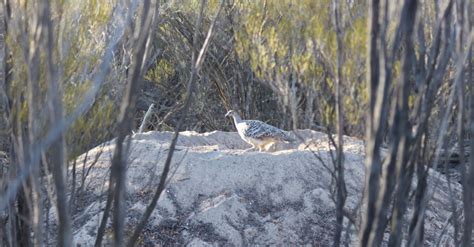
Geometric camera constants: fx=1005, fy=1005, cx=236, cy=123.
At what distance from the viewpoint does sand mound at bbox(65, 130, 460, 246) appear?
848cm

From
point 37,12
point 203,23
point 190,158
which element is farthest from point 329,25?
point 203,23

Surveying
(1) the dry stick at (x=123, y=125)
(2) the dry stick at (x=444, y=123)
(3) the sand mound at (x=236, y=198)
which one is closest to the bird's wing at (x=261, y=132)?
(3) the sand mound at (x=236, y=198)

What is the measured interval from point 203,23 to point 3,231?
6841 mm

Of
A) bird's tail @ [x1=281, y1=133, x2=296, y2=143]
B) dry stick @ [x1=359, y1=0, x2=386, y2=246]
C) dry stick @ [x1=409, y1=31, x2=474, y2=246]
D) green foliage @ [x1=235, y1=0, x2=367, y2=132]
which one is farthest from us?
bird's tail @ [x1=281, y1=133, x2=296, y2=143]

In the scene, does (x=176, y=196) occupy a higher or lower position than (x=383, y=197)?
lower

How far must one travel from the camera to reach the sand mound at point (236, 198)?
848 cm

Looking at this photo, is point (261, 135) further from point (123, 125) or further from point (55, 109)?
point (55, 109)

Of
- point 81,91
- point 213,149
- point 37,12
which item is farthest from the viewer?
point 213,149

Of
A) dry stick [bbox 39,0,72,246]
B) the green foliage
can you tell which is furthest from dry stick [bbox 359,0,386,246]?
dry stick [bbox 39,0,72,246]

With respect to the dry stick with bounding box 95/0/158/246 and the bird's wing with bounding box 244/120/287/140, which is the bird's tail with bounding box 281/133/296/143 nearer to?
the bird's wing with bounding box 244/120/287/140

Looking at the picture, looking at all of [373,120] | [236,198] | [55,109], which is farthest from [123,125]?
[236,198]

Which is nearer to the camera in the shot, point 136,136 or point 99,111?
point 99,111

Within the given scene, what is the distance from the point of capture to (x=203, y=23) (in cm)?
1317

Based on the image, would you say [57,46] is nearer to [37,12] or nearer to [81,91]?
[81,91]
